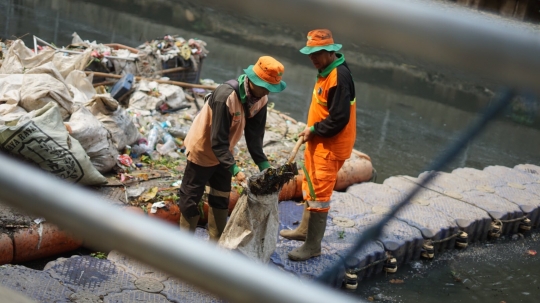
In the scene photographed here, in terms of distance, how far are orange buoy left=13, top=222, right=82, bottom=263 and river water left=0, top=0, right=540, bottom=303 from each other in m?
2.31

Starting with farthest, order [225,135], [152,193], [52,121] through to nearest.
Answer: [152,193] → [52,121] → [225,135]

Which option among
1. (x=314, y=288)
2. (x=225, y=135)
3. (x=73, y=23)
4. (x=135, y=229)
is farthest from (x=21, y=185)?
(x=73, y=23)

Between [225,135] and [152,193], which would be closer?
[225,135]

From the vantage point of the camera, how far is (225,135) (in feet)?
14.3

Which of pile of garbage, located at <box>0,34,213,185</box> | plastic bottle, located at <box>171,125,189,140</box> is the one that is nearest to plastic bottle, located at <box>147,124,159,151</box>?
pile of garbage, located at <box>0,34,213,185</box>

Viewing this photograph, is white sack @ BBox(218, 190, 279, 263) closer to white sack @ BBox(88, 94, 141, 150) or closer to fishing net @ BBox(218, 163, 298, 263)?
fishing net @ BBox(218, 163, 298, 263)

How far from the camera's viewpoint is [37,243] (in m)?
4.48

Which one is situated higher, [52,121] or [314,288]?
[314,288]

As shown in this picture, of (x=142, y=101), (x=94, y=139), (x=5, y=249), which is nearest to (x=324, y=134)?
(x=94, y=139)

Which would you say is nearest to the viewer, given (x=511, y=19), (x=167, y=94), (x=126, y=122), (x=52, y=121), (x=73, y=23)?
(x=511, y=19)

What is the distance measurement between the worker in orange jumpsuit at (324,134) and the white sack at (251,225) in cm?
61

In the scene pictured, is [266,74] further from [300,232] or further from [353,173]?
[353,173]

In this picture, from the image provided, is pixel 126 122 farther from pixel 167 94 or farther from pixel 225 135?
pixel 225 135

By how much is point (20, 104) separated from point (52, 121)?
73cm
